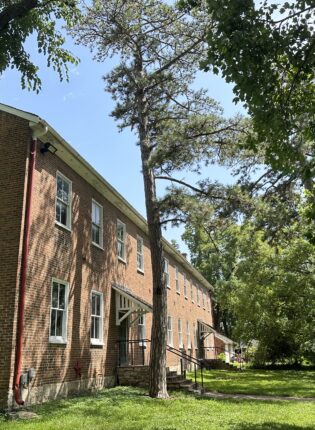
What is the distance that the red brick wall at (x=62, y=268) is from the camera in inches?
448

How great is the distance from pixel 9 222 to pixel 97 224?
538 cm

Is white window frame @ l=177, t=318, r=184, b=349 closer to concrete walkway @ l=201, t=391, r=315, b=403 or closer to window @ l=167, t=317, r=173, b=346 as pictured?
window @ l=167, t=317, r=173, b=346

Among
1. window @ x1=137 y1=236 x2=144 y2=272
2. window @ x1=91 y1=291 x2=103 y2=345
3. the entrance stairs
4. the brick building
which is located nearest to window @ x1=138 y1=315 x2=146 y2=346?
the brick building

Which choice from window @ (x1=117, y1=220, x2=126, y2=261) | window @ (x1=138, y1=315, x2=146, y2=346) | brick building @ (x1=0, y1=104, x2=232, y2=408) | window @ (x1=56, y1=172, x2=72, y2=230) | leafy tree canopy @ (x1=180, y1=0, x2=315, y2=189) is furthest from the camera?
window @ (x1=138, y1=315, x2=146, y2=346)

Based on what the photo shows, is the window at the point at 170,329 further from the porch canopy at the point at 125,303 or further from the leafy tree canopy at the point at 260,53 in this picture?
the leafy tree canopy at the point at 260,53

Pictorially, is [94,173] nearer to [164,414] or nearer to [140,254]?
→ [140,254]

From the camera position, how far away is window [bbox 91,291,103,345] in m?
15.2

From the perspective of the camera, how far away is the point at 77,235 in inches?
573

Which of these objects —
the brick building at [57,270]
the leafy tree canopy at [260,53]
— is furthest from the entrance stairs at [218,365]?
the leafy tree canopy at [260,53]

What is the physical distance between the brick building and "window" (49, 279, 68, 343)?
1.1 inches

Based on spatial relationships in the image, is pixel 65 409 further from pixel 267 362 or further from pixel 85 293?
pixel 267 362

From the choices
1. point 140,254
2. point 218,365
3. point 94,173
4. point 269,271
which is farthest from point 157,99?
point 218,365

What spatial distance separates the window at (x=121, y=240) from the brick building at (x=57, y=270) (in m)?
0.04

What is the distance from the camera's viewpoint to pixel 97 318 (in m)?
15.6
